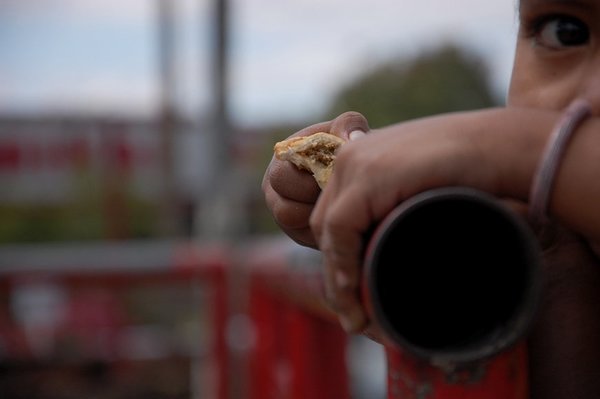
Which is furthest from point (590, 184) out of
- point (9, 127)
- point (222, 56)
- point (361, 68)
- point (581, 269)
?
point (9, 127)

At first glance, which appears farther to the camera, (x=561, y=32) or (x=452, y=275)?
(x=561, y=32)

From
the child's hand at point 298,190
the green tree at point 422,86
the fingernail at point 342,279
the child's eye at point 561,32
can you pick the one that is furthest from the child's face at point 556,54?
the green tree at point 422,86

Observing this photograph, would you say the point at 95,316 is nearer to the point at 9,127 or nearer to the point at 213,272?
the point at 213,272

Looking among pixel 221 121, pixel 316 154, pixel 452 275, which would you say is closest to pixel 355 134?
pixel 316 154

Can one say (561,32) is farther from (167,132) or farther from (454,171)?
(167,132)

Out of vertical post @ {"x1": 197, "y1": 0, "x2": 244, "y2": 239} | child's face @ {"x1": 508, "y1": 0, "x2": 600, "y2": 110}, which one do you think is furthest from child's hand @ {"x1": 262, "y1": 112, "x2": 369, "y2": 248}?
vertical post @ {"x1": 197, "y1": 0, "x2": 244, "y2": 239}
